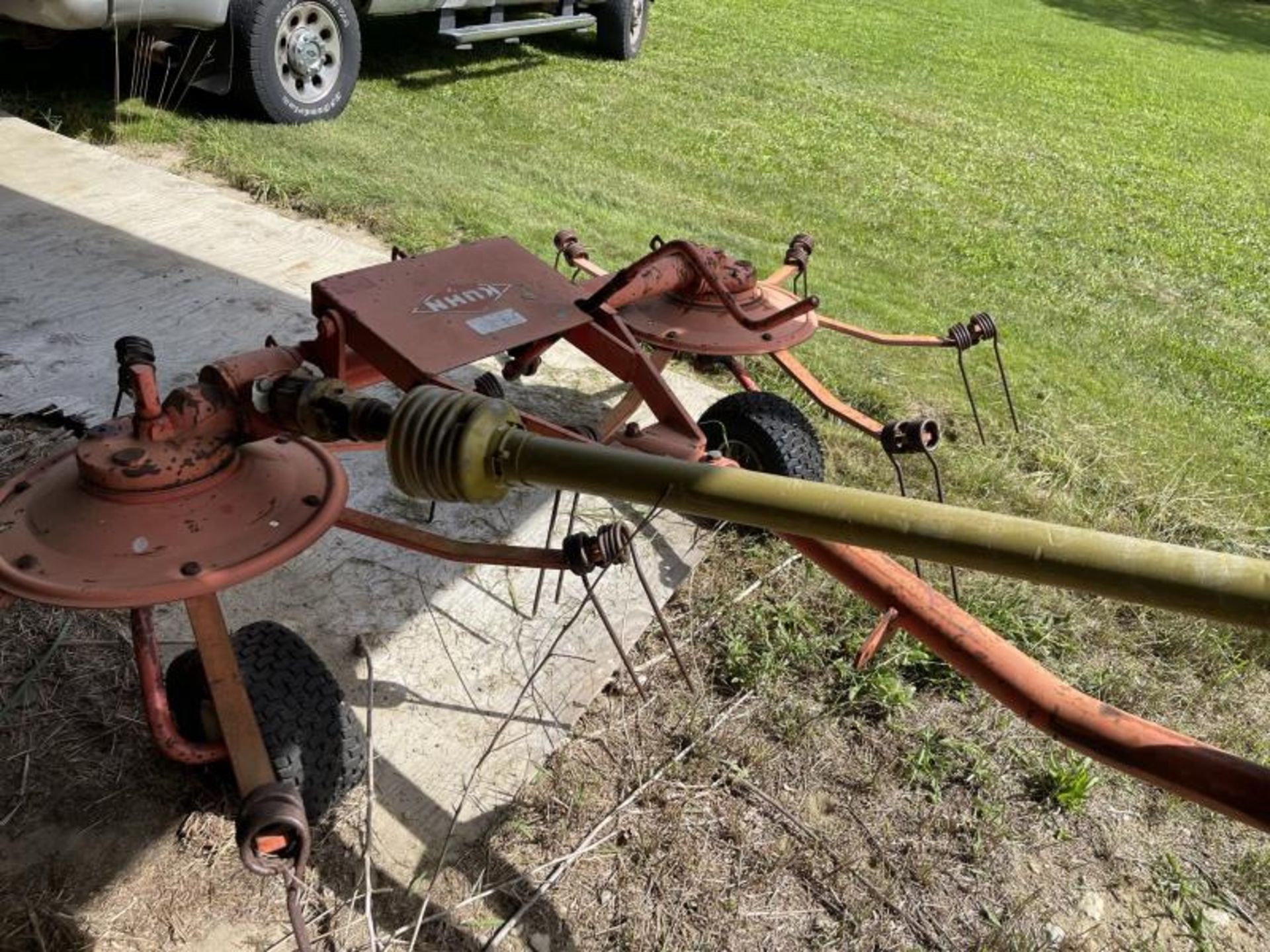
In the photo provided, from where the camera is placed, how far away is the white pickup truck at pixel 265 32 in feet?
15.9

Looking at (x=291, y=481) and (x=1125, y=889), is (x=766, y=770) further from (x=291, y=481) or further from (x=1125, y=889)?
(x=291, y=481)

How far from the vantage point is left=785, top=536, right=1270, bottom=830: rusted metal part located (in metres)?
1.24

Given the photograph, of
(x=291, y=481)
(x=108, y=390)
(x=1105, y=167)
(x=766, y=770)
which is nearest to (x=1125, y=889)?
(x=766, y=770)

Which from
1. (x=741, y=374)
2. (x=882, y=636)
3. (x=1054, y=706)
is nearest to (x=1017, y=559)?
(x=1054, y=706)

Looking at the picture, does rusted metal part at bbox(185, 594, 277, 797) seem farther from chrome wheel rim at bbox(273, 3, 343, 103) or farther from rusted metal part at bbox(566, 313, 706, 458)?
chrome wheel rim at bbox(273, 3, 343, 103)

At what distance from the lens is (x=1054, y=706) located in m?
1.42

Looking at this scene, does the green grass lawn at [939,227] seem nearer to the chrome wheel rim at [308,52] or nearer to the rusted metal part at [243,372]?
the chrome wheel rim at [308,52]

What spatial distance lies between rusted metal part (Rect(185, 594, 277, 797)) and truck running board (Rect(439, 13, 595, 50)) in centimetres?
626

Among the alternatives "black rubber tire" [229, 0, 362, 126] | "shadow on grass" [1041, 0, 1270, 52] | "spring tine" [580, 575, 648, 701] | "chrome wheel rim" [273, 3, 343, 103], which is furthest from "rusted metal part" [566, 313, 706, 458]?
"shadow on grass" [1041, 0, 1270, 52]

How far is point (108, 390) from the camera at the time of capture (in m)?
3.28

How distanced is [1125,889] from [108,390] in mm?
3087

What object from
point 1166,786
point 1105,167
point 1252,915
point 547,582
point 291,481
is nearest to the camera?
point 1166,786

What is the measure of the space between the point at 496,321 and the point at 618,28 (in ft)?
25.0

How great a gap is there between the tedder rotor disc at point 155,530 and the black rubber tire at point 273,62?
451 centimetres
